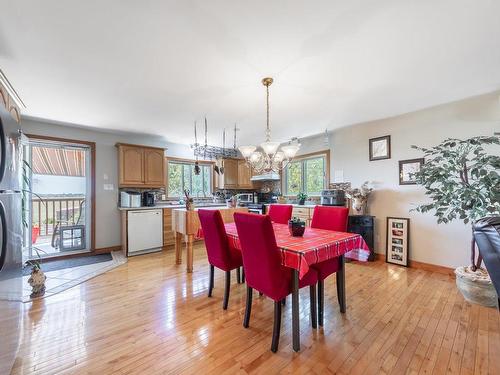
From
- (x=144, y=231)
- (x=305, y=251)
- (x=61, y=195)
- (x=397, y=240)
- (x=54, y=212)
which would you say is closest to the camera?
(x=305, y=251)

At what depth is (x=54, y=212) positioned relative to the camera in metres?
4.65

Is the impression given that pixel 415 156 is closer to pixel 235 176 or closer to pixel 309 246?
pixel 309 246

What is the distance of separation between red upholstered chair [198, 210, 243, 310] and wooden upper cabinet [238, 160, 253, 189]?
3645 millimetres

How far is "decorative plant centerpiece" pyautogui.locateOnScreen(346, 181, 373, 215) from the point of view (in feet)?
12.5

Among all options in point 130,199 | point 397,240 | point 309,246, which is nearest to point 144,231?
point 130,199

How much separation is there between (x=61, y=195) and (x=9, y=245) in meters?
3.94

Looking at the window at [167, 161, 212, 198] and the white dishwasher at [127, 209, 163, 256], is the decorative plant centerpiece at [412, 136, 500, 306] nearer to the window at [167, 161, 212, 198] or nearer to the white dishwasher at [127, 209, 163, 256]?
the white dishwasher at [127, 209, 163, 256]

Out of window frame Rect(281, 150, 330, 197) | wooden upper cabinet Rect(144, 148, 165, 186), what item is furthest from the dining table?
wooden upper cabinet Rect(144, 148, 165, 186)

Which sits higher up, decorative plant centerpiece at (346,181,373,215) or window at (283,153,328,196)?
window at (283,153,328,196)

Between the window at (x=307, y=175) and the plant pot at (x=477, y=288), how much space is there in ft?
8.56

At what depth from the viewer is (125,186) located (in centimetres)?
454

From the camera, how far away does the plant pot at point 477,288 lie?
88.3 inches

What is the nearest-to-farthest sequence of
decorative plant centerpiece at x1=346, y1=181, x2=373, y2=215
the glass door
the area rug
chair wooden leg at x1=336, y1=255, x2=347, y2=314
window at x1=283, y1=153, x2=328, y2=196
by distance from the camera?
chair wooden leg at x1=336, y1=255, x2=347, y2=314
the area rug
decorative plant centerpiece at x1=346, y1=181, x2=373, y2=215
the glass door
window at x1=283, y1=153, x2=328, y2=196

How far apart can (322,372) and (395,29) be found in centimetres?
253
